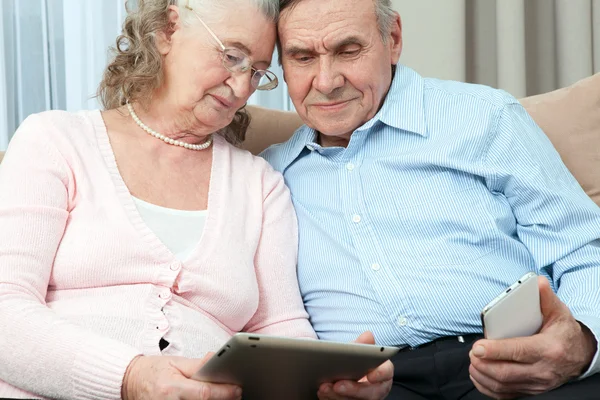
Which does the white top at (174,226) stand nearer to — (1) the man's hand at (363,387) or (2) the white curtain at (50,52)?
(1) the man's hand at (363,387)

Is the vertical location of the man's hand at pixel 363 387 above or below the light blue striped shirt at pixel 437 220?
below

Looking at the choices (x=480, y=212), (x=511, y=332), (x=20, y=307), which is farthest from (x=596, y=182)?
(x=20, y=307)

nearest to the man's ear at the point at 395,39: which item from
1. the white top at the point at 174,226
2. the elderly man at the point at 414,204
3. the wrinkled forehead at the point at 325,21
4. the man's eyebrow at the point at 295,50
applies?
the elderly man at the point at 414,204

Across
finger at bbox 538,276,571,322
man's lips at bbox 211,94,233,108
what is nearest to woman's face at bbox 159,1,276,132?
man's lips at bbox 211,94,233,108

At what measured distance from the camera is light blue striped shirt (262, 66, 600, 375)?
1.61m

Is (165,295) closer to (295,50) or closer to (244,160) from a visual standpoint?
(244,160)

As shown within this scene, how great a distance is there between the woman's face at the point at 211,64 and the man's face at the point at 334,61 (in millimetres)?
78

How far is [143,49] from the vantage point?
1.77m

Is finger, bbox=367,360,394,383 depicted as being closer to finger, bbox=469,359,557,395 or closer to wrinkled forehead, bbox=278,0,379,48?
finger, bbox=469,359,557,395

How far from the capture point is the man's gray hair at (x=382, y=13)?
70.5 inches

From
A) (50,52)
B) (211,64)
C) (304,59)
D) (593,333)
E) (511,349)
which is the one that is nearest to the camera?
(511,349)

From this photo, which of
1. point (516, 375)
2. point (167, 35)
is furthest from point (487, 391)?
point (167, 35)

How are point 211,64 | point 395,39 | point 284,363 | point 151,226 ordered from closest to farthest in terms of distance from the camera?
point 284,363, point 151,226, point 211,64, point 395,39

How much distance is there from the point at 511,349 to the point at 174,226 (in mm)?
696
